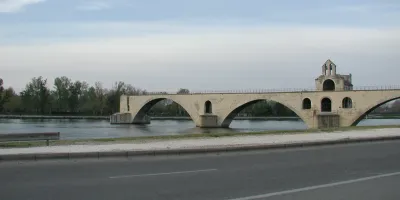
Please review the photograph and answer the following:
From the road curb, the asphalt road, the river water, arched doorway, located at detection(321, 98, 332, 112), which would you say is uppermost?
arched doorway, located at detection(321, 98, 332, 112)

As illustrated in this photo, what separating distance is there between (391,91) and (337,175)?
60.0m

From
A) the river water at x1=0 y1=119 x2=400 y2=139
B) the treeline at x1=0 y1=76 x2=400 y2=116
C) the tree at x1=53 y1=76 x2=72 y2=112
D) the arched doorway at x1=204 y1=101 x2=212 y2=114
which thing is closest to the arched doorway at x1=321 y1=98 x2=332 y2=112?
the river water at x1=0 y1=119 x2=400 y2=139

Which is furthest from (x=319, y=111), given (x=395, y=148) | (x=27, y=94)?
(x=27, y=94)

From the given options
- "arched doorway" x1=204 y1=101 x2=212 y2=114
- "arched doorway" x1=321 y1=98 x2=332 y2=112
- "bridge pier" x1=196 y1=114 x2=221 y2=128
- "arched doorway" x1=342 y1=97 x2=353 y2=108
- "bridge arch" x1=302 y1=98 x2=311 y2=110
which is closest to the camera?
"arched doorway" x1=342 y1=97 x2=353 y2=108

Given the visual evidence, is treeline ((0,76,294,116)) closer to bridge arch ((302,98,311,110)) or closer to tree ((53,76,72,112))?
tree ((53,76,72,112))

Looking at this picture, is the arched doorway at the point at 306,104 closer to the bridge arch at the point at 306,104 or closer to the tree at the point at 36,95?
the bridge arch at the point at 306,104

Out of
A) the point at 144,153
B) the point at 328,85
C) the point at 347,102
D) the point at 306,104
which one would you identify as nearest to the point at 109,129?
the point at 306,104

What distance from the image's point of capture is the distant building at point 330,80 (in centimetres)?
7138

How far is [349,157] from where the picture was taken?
12.9 m

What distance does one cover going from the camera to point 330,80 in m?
73.2

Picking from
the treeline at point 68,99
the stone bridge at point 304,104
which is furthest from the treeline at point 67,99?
the stone bridge at point 304,104

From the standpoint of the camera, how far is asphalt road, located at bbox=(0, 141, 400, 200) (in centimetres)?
720

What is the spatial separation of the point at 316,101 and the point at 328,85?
4594 millimetres

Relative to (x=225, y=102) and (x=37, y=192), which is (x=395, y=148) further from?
(x=225, y=102)
